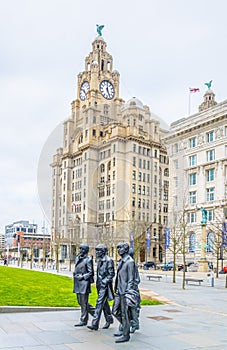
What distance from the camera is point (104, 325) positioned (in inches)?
477

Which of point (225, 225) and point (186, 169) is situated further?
point (186, 169)

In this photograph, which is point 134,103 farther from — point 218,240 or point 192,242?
point 218,240

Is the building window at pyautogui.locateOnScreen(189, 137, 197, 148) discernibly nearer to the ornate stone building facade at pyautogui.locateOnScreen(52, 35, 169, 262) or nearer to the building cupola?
the building cupola

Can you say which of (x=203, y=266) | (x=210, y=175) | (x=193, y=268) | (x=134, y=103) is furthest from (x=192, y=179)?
(x=134, y=103)

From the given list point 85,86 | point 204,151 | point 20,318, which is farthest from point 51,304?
point 85,86

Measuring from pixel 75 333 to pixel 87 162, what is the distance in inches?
3557

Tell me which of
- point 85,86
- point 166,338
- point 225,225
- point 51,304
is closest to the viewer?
point 166,338

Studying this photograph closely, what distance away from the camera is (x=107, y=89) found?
11131 centimetres

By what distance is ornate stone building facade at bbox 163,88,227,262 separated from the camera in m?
64.1

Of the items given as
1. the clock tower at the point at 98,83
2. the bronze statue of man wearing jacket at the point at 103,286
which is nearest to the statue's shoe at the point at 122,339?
the bronze statue of man wearing jacket at the point at 103,286

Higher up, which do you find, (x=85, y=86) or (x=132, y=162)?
(x=85, y=86)

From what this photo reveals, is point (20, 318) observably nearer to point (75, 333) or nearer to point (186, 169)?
point (75, 333)

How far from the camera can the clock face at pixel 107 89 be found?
11012 cm

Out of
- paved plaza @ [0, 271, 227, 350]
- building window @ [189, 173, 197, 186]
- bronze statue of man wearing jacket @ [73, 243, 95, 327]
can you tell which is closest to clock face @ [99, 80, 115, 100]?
building window @ [189, 173, 197, 186]
